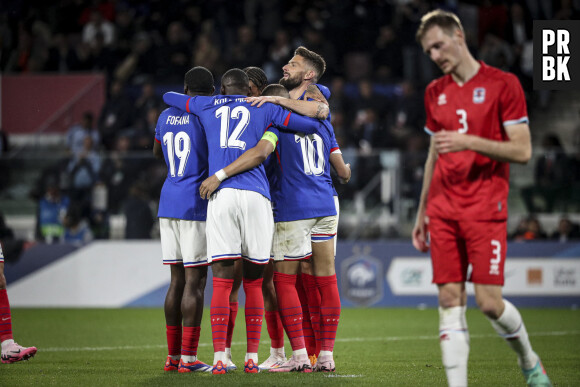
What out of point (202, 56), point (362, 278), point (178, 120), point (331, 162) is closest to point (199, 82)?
point (178, 120)

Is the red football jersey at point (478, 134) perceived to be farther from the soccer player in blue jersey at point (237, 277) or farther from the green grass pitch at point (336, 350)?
the soccer player in blue jersey at point (237, 277)

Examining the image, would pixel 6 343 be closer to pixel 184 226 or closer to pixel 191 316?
pixel 191 316

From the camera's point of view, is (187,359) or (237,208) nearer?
(237,208)

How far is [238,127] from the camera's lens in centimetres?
642

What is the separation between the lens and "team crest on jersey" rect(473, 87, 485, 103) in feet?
16.1

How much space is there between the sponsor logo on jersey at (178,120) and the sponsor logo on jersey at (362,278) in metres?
7.47

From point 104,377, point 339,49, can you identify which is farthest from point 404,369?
point 339,49

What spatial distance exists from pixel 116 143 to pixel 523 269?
8.15 meters

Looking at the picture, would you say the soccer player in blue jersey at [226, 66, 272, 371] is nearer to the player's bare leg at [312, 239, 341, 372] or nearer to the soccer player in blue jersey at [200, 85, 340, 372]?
the soccer player in blue jersey at [200, 85, 340, 372]

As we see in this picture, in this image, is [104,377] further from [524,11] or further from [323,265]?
[524,11]

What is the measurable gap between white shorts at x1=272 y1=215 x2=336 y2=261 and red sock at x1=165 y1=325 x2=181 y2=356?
38.8 inches

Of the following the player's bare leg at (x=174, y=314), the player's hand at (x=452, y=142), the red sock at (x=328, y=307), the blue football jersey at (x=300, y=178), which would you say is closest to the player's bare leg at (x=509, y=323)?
the player's hand at (x=452, y=142)

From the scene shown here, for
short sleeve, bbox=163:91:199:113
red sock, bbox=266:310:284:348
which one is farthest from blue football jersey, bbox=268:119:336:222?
red sock, bbox=266:310:284:348

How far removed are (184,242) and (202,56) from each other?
12.3 meters
